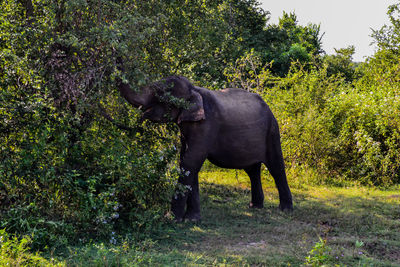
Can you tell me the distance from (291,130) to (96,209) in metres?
7.96

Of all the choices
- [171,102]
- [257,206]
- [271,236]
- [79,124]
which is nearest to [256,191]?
[257,206]

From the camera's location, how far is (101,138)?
7074mm

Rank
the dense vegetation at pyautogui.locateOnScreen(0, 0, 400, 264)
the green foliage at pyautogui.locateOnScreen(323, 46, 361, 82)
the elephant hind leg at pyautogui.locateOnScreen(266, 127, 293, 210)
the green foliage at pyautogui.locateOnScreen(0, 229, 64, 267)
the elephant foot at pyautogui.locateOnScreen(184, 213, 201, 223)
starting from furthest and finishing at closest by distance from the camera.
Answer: the green foliage at pyautogui.locateOnScreen(323, 46, 361, 82), the elephant hind leg at pyautogui.locateOnScreen(266, 127, 293, 210), the elephant foot at pyautogui.locateOnScreen(184, 213, 201, 223), the dense vegetation at pyautogui.locateOnScreen(0, 0, 400, 264), the green foliage at pyautogui.locateOnScreen(0, 229, 64, 267)

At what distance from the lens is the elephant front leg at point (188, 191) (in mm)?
7449

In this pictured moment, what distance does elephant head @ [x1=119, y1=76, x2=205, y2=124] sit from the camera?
7.07 metres

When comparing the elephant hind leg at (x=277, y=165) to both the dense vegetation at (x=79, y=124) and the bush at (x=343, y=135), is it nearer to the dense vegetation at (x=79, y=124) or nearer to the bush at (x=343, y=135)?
the dense vegetation at (x=79, y=124)

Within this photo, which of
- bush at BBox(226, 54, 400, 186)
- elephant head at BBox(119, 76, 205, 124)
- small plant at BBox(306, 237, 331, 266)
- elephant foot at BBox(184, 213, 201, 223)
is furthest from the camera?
bush at BBox(226, 54, 400, 186)

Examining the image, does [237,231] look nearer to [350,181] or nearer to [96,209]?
[96,209]

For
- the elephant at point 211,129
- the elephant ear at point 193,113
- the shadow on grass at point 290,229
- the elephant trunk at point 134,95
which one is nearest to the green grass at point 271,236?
the shadow on grass at point 290,229

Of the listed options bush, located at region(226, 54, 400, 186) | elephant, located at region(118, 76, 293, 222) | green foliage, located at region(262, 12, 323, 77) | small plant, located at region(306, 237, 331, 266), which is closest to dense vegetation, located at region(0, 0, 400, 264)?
elephant, located at region(118, 76, 293, 222)

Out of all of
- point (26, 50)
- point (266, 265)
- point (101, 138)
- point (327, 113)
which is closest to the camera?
point (266, 265)

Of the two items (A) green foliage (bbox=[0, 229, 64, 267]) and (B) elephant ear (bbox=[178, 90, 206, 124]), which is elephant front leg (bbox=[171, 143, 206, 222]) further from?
(A) green foliage (bbox=[0, 229, 64, 267])

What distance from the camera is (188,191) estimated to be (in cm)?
753

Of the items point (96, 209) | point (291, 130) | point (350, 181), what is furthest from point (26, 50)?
point (350, 181)
